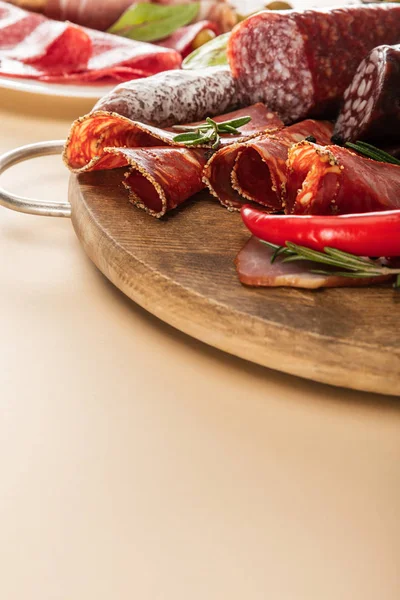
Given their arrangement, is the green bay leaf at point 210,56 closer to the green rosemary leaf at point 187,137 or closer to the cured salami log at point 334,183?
the green rosemary leaf at point 187,137

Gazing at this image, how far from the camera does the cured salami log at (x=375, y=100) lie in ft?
5.18

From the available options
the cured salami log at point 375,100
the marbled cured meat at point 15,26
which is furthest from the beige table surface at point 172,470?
the marbled cured meat at point 15,26

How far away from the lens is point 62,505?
931 mm

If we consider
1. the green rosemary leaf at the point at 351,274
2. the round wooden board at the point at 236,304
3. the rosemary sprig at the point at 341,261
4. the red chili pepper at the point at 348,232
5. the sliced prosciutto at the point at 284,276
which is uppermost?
the red chili pepper at the point at 348,232

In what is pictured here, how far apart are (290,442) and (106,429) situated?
0.87 feet

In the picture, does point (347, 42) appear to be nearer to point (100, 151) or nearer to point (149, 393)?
point (100, 151)

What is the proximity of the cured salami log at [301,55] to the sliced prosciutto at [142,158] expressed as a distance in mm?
321

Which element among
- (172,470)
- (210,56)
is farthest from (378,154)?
(210,56)

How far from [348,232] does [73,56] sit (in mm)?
1676

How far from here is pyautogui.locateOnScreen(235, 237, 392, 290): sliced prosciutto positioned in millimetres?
1186

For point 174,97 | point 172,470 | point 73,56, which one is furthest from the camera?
point 73,56

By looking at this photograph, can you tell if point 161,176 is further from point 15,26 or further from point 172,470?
point 15,26

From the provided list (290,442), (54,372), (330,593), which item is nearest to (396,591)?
(330,593)

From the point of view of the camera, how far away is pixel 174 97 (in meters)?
1.77
